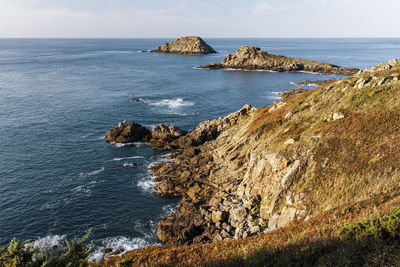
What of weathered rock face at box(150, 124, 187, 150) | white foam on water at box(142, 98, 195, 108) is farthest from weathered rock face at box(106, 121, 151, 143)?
white foam on water at box(142, 98, 195, 108)

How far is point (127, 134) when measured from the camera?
57.8 meters

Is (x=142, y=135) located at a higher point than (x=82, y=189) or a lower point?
higher

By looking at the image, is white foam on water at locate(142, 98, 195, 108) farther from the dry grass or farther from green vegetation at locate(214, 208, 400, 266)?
green vegetation at locate(214, 208, 400, 266)

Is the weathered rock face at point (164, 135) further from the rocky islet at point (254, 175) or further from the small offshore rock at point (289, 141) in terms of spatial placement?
the small offshore rock at point (289, 141)

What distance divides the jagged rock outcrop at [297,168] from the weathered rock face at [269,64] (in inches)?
4616

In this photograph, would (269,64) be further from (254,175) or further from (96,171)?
(254,175)

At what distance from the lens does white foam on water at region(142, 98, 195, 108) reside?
3312 inches

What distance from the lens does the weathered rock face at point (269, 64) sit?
145 m

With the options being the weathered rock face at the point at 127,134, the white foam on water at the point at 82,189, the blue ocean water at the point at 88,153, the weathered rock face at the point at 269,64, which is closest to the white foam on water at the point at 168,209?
the blue ocean water at the point at 88,153

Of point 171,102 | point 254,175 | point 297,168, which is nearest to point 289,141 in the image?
point 297,168

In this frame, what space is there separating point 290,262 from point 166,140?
1818 inches

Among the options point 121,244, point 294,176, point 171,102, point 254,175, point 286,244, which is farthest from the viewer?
point 171,102

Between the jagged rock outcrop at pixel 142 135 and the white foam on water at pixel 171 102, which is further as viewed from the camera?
the white foam on water at pixel 171 102

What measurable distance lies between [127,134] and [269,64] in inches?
4930
